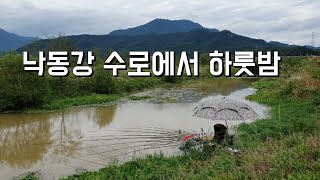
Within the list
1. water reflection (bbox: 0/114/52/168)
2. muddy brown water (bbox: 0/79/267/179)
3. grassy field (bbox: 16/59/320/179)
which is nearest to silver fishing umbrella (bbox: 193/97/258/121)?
grassy field (bbox: 16/59/320/179)

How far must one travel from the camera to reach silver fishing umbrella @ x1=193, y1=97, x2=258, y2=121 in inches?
444

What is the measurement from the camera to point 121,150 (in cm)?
1472

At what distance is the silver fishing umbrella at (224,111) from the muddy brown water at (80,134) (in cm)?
259

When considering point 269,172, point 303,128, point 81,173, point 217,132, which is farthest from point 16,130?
point 269,172

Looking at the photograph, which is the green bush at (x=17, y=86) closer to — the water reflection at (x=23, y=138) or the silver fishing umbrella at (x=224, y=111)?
the water reflection at (x=23, y=138)

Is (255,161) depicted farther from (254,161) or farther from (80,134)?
(80,134)

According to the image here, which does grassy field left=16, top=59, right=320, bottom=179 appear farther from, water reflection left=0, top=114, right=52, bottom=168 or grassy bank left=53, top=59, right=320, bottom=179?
water reflection left=0, top=114, right=52, bottom=168

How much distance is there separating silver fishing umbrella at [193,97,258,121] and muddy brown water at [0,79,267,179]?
259cm

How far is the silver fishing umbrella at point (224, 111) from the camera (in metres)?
11.3

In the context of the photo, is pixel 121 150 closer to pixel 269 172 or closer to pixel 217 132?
pixel 217 132

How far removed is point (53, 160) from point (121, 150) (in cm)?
253

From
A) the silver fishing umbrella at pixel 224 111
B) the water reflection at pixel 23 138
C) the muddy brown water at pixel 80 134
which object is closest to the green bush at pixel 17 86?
the muddy brown water at pixel 80 134

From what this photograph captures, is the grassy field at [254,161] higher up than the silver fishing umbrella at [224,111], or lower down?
lower down

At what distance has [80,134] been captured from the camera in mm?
18672
